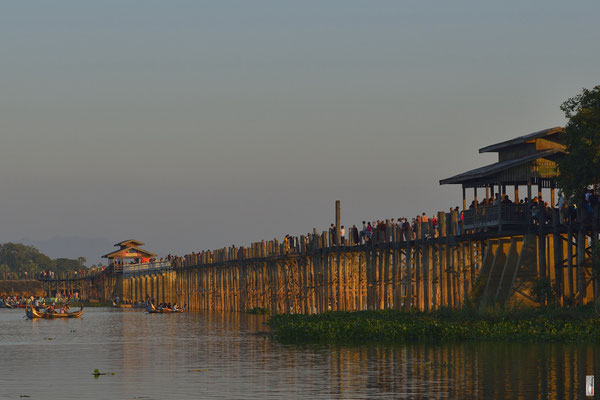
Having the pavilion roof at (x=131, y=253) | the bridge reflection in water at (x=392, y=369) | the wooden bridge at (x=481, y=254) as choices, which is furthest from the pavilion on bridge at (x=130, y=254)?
the bridge reflection in water at (x=392, y=369)

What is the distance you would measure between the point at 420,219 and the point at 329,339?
1233cm

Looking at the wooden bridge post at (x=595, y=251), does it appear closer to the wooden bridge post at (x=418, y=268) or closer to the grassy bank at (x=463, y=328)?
the grassy bank at (x=463, y=328)

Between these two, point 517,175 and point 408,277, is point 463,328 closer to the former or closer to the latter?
point 517,175

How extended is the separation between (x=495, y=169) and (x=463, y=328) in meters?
9.92

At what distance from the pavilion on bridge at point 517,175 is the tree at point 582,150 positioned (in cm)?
320

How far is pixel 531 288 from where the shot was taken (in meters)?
49.8

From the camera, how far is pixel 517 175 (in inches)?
2080

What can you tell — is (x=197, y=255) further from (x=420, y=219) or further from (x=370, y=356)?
(x=370, y=356)

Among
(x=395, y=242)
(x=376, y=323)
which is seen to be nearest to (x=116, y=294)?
(x=395, y=242)

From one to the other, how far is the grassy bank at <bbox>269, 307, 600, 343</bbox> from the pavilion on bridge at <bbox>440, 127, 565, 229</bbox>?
448 cm

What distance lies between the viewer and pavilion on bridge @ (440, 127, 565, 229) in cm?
5125

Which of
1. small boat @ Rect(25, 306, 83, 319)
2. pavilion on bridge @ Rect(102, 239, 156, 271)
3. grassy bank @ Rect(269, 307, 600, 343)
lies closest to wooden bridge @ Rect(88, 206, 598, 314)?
grassy bank @ Rect(269, 307, 600, 343)

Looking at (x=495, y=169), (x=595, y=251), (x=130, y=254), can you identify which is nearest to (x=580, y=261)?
(x=595, y=251)

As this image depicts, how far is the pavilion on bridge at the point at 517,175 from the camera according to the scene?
2018 inches
